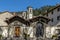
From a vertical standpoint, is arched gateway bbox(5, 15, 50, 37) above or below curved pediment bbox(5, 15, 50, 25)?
below

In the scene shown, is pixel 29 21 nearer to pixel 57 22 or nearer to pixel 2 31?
pixel 2 31

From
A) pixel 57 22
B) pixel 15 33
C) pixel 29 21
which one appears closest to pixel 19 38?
pixel 15 33

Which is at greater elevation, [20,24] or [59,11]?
[59,11]

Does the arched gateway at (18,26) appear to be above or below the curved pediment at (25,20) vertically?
below

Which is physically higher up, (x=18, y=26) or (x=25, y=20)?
(x=25, y=20)

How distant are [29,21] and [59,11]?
12384mm

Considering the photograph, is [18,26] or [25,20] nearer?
[25,20]

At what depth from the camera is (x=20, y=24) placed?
4353cm

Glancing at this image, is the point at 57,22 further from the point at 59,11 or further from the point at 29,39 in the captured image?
the point at 29,39

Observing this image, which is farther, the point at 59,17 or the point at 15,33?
the point at 59,17

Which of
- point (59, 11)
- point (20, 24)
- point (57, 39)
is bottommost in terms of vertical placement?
point (57, 39)

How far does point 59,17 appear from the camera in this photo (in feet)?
175

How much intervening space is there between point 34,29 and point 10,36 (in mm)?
5126

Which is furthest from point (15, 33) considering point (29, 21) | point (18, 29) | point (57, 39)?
point (57, 39)
